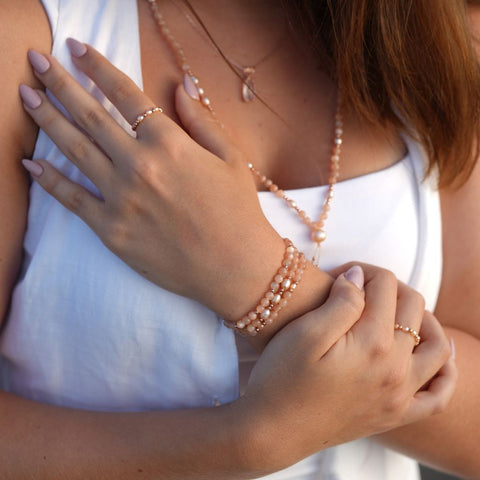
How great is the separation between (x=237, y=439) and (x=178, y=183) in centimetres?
39

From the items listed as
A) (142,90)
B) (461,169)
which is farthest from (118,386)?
(461,169)

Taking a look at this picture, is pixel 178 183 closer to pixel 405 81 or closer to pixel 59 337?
pixel 59 337

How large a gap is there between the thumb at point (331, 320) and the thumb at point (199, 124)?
0.28m

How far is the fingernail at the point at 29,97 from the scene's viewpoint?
0.96 meters

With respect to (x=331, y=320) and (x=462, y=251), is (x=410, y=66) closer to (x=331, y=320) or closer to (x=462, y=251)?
(x=462, y=251)

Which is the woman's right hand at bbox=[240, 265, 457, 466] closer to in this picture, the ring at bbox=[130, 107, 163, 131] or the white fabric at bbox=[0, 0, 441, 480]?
the white fabric at bbox=[0, 0, 441, 480]

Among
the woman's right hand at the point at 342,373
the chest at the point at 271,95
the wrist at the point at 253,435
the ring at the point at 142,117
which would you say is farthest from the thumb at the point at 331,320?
the ring at the point at 142,117

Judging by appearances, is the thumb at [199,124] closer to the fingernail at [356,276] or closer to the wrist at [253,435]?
the fingernail at [356,276]

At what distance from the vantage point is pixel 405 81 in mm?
1267

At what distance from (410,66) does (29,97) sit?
71cm

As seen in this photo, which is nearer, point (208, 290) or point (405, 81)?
point (208, 290)

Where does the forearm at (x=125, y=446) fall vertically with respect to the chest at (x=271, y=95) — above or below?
below

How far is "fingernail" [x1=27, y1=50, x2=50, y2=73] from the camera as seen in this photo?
97 centimetres

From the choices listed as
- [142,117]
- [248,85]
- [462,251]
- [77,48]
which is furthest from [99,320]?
[462,251]
